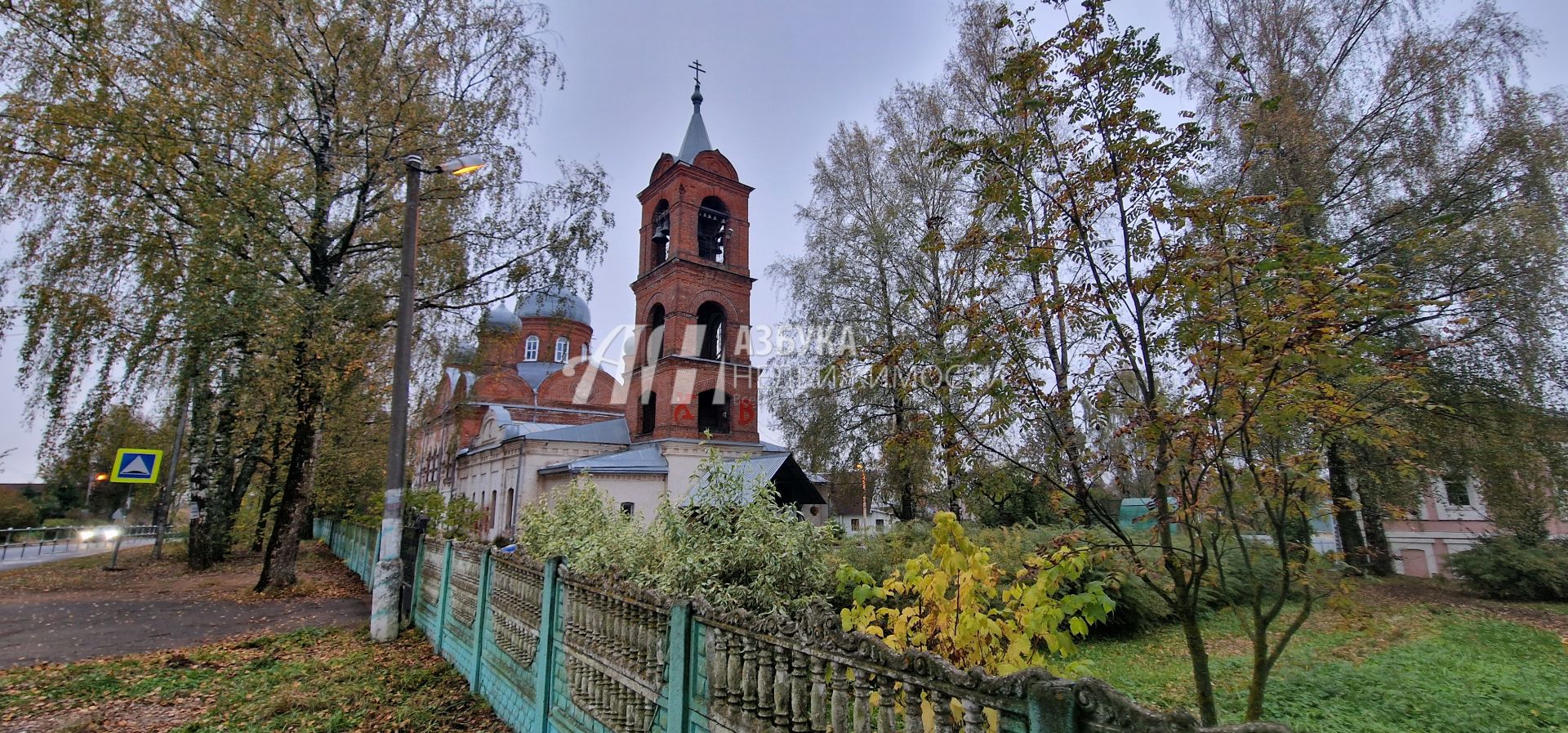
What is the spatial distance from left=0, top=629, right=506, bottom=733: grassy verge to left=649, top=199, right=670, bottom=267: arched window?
64.8 ft

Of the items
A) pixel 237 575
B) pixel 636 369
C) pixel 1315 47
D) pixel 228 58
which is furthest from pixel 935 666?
pixel 636 369

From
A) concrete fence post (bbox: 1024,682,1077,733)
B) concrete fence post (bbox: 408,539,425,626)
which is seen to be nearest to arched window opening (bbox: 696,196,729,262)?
concrete fence post (bbox: 408,539,425,626)

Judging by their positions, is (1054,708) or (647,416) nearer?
(1054,708)

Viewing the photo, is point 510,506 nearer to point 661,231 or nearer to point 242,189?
point 661,231

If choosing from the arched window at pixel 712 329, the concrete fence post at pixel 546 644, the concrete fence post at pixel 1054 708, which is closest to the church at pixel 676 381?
the arched window at pixel 712 329

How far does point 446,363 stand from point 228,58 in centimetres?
611

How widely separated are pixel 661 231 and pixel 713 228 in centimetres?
206

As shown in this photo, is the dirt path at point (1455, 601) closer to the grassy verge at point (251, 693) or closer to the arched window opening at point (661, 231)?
the grassy verge at point (251, 693)

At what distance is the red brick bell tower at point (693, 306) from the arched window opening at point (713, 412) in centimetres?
3

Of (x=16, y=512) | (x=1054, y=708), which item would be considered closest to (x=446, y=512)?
(x=1054, y=708)

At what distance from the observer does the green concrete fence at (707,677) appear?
5.49ft

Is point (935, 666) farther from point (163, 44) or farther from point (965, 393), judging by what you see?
point (163, 44)

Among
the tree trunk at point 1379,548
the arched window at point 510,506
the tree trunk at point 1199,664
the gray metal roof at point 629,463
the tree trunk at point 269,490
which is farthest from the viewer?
the arched window at point 510,506

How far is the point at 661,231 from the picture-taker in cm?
2562
